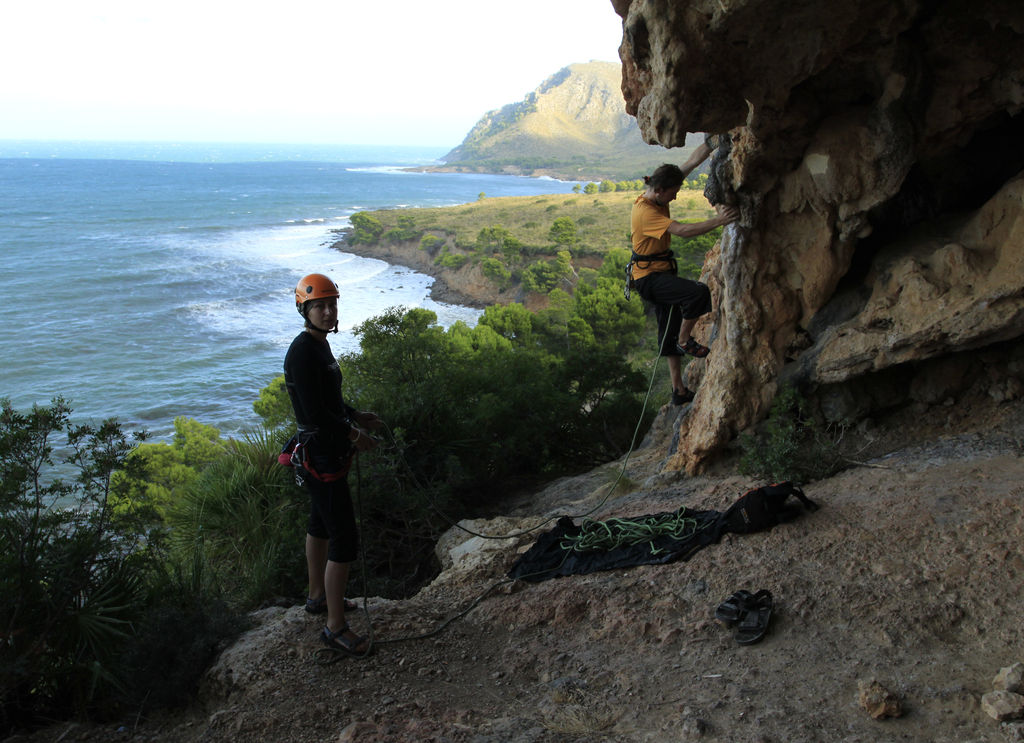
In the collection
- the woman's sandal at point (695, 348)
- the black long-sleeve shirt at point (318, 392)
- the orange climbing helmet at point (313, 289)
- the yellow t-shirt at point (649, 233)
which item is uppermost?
the yellow t-shirt at point (649, 233)

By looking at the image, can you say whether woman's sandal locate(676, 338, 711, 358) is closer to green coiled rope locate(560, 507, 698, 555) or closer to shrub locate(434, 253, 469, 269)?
green coiled rope locate(560, 507, 698, 555)

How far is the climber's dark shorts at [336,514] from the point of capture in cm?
463

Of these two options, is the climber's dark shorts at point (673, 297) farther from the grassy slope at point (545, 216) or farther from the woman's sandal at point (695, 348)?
the grassy slope at point (545, 216)

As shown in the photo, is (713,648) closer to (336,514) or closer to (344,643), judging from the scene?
(344,643)

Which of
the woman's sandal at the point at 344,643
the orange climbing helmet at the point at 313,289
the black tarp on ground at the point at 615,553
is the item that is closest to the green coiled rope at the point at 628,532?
the black tarp on ground at the point at 615,553

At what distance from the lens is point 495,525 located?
7.45 metres

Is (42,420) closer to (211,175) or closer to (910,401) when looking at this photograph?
(910,401)

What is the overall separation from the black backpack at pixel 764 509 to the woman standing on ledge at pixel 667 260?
6.77 ft

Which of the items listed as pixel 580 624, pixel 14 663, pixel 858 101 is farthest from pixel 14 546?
pixel 858 101

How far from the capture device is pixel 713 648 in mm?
4262

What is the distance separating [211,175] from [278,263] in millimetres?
138054

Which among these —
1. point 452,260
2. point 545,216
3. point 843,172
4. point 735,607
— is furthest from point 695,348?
point 545,216

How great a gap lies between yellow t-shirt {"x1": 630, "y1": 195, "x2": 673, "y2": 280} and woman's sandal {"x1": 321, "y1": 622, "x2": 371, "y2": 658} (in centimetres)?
395

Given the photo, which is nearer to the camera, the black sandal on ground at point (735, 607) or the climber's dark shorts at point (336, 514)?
the black sandal on ground at point (735, 607)
